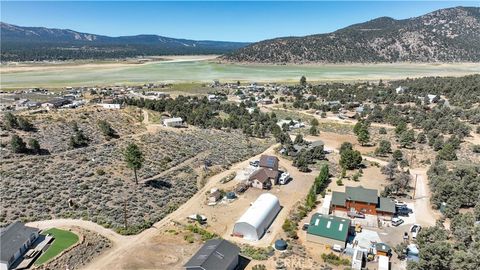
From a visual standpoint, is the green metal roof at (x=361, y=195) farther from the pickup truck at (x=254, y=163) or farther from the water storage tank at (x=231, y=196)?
the pickup truck at (x=254, y=163)

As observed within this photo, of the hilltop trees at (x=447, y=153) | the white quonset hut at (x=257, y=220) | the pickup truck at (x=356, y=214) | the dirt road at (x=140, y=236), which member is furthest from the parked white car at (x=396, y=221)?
the hilltop trees at (x=447, y=153)

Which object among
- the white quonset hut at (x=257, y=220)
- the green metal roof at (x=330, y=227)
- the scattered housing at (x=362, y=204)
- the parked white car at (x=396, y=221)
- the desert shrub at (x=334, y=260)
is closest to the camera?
the desert shrub at (x=334, y=260)

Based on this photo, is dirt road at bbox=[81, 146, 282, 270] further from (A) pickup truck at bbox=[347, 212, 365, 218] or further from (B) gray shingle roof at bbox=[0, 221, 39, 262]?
(A) pickup truck at bbox=[347, 212, 365, 218]

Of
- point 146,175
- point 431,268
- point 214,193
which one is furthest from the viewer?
point 146,175

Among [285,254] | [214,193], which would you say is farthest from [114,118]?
[285,254]

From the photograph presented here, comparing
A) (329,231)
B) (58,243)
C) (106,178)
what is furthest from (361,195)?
(58,243)

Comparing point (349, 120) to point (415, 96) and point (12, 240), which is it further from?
point (12, 240)

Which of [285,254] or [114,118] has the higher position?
[114,118]

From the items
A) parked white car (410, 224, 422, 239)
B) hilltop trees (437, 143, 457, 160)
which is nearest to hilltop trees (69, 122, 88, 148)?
parked white car (410, 224, 422, 239)
